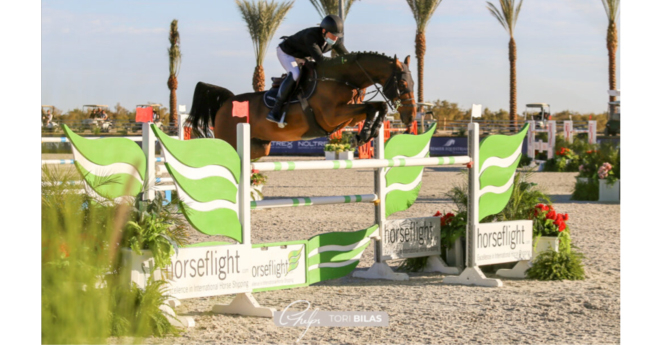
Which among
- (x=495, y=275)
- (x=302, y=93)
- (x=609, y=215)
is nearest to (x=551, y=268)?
(x=495, y=275)

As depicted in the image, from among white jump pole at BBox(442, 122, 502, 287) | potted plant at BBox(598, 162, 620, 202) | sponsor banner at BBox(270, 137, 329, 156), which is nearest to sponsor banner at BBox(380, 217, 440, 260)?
white jump pole at BBox(442, 122, 502, 287)

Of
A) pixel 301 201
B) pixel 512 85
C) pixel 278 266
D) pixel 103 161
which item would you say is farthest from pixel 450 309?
pixel 512 85

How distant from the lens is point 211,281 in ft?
10.8

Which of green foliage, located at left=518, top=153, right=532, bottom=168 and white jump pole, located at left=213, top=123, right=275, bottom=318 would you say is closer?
white jump pole, located at left=213, top=123, right=275, bottom=318

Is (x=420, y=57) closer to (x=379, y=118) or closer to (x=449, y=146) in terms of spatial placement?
(x=449, y=146)

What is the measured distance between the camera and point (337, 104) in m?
5.28

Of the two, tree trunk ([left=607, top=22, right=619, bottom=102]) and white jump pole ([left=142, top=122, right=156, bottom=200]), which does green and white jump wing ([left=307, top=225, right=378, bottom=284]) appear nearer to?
white jump pole ([left=142, top=122, right=156, bottom=200])

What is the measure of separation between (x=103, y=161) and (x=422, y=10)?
805 inches

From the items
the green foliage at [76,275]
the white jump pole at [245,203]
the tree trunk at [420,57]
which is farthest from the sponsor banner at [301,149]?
the green foliage at [76,275]

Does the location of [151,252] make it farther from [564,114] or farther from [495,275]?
[564,114]

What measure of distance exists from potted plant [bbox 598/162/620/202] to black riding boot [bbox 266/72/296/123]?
6.12 metres

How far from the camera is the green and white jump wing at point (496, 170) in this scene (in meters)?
4.70

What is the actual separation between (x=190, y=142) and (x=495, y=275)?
108 inches

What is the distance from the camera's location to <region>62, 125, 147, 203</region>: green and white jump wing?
2955 mm
